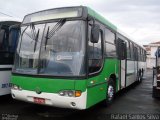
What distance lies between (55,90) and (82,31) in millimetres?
1597

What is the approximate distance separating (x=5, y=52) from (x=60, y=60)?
265 cm

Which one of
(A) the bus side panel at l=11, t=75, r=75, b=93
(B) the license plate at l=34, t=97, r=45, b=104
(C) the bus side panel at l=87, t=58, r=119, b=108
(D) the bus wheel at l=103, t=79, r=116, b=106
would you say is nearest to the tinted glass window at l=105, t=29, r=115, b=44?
(C) the bus side panel at l=87, t=58, r=119, b=108

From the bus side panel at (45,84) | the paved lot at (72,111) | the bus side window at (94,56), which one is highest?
the bus side window at (94,56)

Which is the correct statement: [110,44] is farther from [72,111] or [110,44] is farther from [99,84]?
[72,111]

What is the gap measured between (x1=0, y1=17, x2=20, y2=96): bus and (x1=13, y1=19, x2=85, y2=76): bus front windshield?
3.82ft

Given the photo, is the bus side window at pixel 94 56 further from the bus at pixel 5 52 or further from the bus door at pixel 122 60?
the bus at pixel 5 52

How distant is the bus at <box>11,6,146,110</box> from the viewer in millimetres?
6004

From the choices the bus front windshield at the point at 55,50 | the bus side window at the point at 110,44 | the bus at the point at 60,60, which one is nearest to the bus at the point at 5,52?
the bus at the point at 60,60

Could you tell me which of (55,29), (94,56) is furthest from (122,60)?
(55,29)

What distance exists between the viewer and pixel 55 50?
20.7ft

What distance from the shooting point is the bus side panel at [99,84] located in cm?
629

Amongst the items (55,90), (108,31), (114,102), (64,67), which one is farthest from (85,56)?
(114,102)

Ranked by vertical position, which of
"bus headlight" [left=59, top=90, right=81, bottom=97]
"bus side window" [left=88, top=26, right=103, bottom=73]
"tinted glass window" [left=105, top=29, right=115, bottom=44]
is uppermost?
"tinted glass window" [left=105, top=29, right=115, bottom=44]

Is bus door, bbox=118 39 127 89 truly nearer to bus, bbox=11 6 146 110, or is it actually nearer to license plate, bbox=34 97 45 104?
bus, bbox=11 6 146 110
